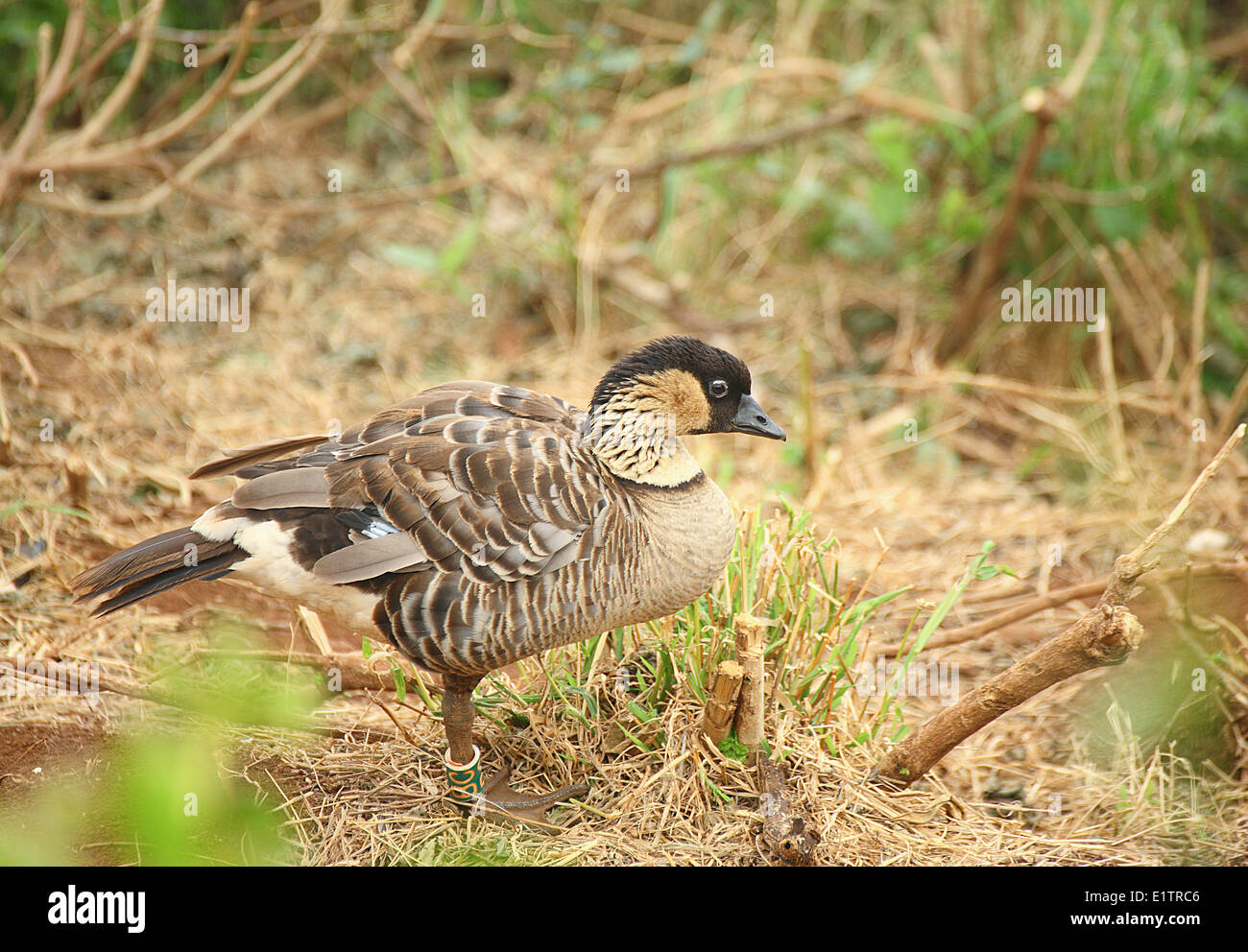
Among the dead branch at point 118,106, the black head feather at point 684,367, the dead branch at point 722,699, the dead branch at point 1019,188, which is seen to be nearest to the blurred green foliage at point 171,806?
the dead branch at point 722,699

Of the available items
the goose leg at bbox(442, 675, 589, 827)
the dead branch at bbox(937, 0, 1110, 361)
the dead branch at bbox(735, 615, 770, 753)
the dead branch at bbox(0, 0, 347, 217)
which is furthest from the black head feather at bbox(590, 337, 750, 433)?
the dead branch at bbox(937, 0, 1110, 361)

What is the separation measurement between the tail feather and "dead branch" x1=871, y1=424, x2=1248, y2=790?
1.97 metres

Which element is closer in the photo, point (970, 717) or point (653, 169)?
point (970, 717)

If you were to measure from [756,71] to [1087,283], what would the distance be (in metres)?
2.34

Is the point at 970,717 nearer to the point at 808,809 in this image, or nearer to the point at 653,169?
the point at 808,809

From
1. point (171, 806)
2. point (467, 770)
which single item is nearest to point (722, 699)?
point (467, 770)

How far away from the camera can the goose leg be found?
309cm

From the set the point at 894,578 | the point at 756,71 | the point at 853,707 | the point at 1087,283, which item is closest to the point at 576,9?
the point at 756,71

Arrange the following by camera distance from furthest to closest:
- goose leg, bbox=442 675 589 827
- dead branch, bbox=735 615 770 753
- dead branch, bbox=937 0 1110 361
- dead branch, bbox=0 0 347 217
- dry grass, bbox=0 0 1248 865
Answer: dead branch, bbox=937 0 1110 361 → dead branch, bbox=0 0 347 217 → dry grass, bbox=0 0 1248 865 → goose leg, bbox=442 675 589 827 → dead branch, bbox=735 615 770 753

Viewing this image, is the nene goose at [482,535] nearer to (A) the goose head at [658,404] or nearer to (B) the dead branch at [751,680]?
(A) the goose head at [658,404]

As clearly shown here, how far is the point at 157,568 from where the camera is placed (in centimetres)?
298

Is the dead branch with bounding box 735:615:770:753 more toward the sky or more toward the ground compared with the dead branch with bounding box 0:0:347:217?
more toward the ground

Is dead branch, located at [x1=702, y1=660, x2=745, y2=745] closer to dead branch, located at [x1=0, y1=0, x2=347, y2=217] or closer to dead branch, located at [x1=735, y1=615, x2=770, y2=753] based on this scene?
dead branch, located at [x1=735, y1=615, x2=770, y2=753]

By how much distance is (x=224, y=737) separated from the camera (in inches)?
108
